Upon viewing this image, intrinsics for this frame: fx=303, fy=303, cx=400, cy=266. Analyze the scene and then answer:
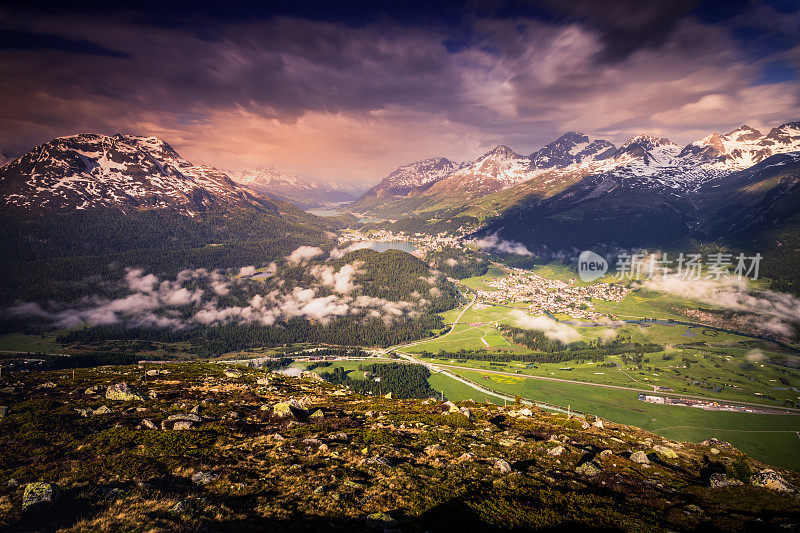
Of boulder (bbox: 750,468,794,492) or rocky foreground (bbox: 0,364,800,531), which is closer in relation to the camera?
rocky foreground (bbox: 0,364,800,531)

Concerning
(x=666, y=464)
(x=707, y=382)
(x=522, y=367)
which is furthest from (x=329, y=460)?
(x=707, y=382)

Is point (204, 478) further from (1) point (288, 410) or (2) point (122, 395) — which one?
(2) point (122, 395)

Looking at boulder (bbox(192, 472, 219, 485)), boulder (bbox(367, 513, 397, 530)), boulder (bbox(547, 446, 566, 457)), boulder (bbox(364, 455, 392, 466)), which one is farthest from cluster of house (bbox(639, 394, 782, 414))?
boulder (bbox(192, 472, 219, 485))

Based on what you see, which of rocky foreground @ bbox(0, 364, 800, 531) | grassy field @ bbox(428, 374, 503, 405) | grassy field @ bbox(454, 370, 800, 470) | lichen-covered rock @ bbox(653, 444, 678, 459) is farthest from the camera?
grassy field @ bbox(428, 374, 503, 405)

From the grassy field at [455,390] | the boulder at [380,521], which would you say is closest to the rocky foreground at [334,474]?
the boulder at [380,521]

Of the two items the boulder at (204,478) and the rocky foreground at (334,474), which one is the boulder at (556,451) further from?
the boulder at (204,478)

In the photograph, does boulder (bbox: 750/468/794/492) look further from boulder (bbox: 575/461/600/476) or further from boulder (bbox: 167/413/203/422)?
boulder (bbox: 167/413/203/422)
